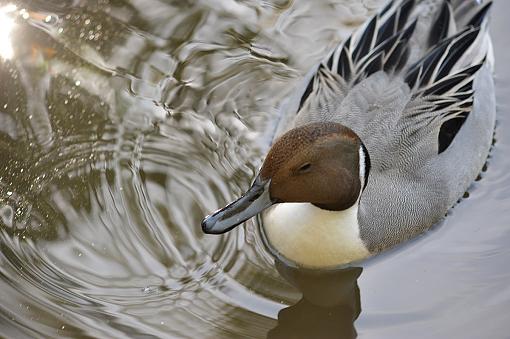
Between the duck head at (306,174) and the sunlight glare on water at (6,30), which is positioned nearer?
the duck head at (306,174)

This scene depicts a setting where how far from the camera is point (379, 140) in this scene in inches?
206

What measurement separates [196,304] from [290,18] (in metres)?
2.45

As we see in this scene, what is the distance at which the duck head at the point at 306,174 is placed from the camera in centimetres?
462

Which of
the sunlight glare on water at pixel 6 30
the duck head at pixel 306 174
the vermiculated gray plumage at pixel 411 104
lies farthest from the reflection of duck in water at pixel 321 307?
the sunlight glare on water at pixel 6 30

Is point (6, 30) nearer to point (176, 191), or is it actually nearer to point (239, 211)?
point (176, 191)

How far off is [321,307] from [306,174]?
0.71m

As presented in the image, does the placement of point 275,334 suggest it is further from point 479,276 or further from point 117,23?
point 117,23

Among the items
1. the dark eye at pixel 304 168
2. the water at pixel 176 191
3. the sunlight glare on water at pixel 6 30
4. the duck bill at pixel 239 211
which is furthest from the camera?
the sunlight glare on water at pixel 6 30

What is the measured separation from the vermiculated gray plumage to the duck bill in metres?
0.64

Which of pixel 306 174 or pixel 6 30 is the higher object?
pixel 306 174

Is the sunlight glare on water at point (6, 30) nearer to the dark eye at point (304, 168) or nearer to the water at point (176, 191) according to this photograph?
the water at point (176, 191)

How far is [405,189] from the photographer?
522cm

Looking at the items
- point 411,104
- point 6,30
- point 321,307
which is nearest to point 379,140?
point 411,104

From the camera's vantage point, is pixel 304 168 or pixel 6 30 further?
pixel 6 30
